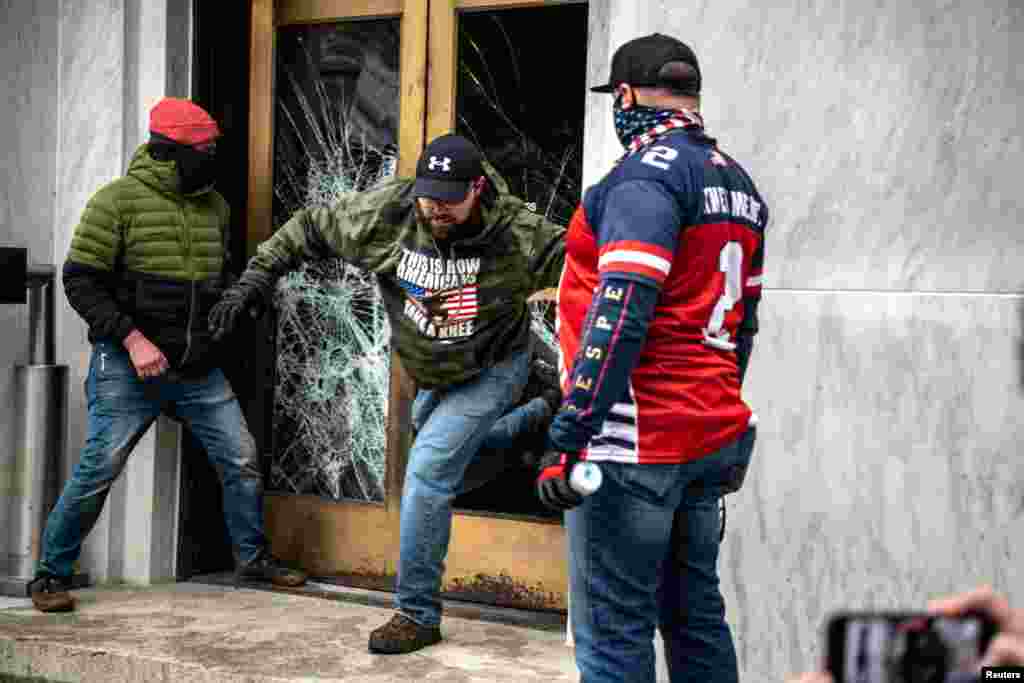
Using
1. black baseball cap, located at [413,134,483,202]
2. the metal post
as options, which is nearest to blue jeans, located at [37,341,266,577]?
the metal post

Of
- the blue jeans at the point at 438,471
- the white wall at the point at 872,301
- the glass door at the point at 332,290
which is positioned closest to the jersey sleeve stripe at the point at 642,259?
the white wall at the point at 872,301

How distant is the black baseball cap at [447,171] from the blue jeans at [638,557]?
1740 mm

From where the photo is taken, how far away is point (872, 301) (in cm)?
504

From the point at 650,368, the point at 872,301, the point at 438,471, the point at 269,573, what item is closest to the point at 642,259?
the point at 650,368

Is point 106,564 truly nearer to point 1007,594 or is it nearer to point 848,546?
point 848,546

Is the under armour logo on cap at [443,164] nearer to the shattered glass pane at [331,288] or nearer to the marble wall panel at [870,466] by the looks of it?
the marble wall panel at [870,466]

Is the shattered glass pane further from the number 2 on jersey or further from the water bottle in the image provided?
the water bottle

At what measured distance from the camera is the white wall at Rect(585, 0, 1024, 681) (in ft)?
16.0

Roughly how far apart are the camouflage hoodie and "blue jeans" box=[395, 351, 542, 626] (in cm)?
7

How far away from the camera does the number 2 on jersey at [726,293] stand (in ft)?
12.1

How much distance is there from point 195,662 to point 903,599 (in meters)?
2.37

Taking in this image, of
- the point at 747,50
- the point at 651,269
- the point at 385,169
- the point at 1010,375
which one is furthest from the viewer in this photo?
the point at 385,169

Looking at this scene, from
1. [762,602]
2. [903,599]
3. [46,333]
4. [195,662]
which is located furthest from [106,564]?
[903,599]

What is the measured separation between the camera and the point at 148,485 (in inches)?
266
